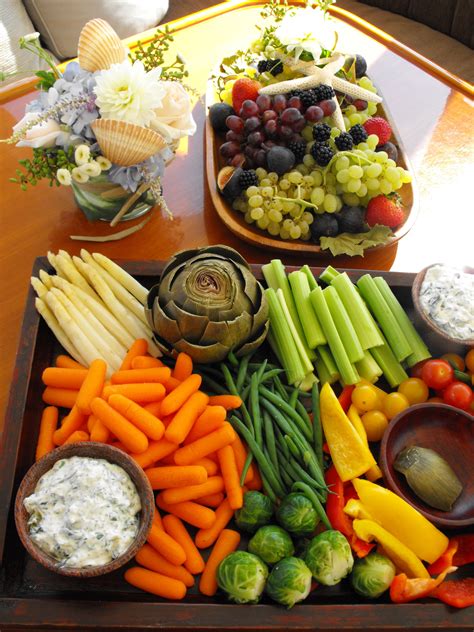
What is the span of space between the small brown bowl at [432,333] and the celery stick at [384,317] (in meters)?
0.07

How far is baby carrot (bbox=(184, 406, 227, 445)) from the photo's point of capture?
1.60 metres

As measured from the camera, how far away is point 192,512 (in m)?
1.55

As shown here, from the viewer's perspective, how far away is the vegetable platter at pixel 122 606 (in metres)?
1.35

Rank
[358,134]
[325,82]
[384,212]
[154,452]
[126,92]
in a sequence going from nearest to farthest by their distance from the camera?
[154,452]
[126,92]
[384,212]
[358,134]
[325,82]

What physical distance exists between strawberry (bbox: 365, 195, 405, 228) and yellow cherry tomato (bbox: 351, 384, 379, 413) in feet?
2.07

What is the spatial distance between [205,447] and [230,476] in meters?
0.10

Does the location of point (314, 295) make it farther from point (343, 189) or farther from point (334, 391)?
point (343, 189)

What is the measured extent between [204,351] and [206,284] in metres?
0.18

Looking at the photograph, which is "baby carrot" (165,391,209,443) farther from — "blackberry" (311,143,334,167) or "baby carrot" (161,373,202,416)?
"blackberry" (311,143,334,167)

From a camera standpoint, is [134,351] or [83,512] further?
[134,351]

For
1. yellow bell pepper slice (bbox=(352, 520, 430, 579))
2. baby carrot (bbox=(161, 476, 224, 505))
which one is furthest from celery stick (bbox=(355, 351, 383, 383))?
baby carrot (bbox=(161, 476, 224, 505))

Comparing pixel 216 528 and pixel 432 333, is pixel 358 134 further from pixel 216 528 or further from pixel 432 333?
pixel 216 528

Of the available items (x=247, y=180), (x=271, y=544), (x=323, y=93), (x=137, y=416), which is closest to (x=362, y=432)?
(x=271, y=544)

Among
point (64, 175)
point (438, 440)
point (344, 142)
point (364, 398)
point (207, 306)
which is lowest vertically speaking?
point (438, 440)
